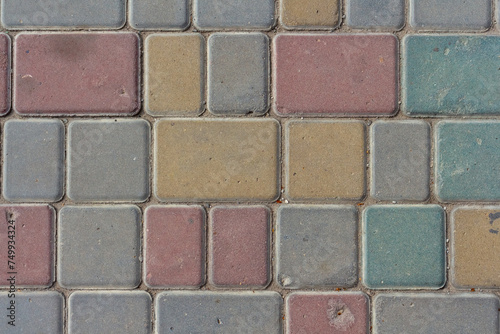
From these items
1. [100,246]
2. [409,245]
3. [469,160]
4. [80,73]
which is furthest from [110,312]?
[469,160]

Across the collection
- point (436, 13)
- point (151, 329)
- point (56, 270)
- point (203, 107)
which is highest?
point (436, 13)

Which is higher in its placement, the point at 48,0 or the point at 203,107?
the point at 48,0

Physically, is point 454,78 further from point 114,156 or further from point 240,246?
point 114,156

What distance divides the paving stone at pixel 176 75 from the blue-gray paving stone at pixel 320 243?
1.24 feet

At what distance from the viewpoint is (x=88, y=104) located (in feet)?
3.66

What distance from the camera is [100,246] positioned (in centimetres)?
112

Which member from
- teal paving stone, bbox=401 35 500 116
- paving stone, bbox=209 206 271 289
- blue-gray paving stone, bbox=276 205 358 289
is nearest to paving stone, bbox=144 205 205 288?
paving stone, bbox=209 206 271 289

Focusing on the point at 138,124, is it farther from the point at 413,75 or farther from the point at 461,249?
the point at 461,249

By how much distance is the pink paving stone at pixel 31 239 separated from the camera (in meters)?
1.12

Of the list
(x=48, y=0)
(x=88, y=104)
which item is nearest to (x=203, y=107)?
(x=88, y=104)

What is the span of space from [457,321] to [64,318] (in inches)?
40.7

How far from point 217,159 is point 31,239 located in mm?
536

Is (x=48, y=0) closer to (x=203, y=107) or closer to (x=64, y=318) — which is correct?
(x=203, y=107)

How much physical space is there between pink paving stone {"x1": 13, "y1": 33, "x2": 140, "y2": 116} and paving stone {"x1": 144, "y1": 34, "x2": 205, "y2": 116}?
0.15 ft
